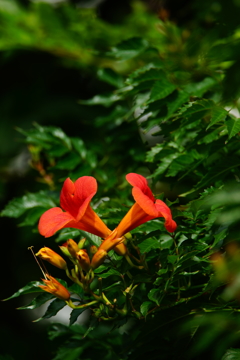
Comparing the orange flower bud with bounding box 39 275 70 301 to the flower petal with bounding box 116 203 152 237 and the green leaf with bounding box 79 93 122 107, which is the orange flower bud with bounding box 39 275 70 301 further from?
the green leaf with bounding box 79 93 122 107

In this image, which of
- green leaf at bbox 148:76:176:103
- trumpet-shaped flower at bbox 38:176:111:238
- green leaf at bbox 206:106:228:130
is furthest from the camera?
green leaf at bbox 148:76:176:103

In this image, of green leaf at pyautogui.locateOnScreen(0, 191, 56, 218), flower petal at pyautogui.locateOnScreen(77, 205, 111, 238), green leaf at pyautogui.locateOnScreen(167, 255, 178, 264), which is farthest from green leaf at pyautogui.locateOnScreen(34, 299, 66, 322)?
green leaf at pyautogui.locateOnScreen(0, 191, 56, 218)

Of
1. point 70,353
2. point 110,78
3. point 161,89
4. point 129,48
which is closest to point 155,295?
point 70,353

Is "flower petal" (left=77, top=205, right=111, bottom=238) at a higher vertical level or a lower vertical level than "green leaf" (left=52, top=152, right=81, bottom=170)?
higher

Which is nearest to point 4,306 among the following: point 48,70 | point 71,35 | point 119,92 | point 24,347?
point 24,347

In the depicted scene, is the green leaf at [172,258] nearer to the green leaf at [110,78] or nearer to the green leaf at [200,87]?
the green leaf at [200,87]

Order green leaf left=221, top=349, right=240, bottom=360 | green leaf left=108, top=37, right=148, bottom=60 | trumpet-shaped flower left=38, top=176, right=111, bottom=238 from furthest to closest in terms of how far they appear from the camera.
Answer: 1. green leaf left=108, top=37, right=148, bottom=60
2. trumpet-shaped flower left=38, top=176, right=111, bottom=238
3. green leaf left=221, top=349, right=240, bottom=360

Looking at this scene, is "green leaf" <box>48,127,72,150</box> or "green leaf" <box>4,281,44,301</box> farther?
"green leaf" <box>48,127,72,150</box>
